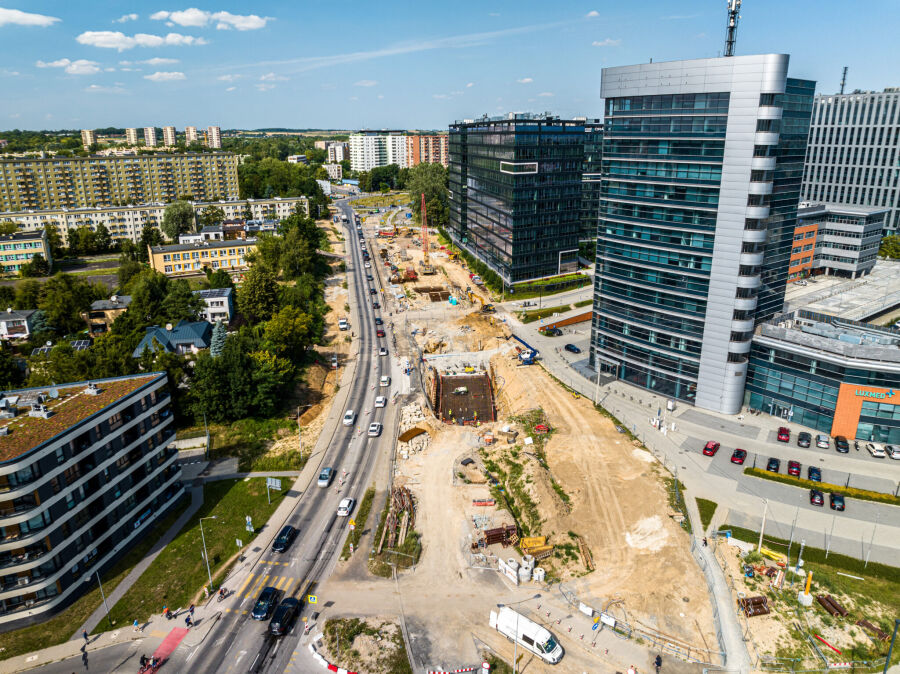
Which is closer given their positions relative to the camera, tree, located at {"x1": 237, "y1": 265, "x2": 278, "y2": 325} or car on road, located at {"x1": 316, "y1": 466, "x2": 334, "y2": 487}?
car on road, located at {"x1": 316, "y1": 466, "x2": 334, "y2": 487}

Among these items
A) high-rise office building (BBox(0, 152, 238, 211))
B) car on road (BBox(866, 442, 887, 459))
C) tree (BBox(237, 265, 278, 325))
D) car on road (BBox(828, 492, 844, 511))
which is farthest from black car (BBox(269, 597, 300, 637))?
high-rise office building (BBox(0, 152, 238, 211))

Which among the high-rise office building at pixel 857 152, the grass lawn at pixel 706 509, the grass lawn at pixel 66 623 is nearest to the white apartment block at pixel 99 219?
the grass lawn at pixel 66 623

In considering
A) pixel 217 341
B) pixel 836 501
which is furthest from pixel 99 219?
pixel 836 501

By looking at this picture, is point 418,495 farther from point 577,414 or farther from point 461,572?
point 577,414

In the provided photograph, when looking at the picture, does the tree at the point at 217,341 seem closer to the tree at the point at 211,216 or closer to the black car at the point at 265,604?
the black car at the point at 265,604

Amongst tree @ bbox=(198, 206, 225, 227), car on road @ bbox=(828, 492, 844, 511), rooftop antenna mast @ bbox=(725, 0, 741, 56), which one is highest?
rooftop antenna mast @ bbox=(725, 0, 741, 56)

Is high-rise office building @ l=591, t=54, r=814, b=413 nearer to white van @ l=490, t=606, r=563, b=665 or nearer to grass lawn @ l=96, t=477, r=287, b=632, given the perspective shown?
white van @ l=490, t=606, r=563, b=665

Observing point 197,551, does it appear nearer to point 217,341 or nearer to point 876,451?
point 217,341
